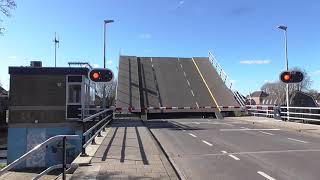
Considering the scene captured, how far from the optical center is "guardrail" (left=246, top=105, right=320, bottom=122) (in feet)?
91.2

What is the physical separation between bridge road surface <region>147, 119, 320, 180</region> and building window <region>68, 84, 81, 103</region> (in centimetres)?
865

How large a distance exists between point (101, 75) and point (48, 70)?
24.6 ft

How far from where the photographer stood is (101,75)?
20.5 m

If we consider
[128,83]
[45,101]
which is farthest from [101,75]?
[128,83]

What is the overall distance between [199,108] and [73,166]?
2677 cm

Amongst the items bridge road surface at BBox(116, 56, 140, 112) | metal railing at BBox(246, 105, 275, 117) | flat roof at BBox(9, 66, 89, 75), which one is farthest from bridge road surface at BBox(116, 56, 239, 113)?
flat roof at BBox(9, 66, 89, 75)

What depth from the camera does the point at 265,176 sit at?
10414 mm

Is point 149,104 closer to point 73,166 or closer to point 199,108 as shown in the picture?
point 199,108

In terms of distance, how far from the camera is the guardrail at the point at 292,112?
1095 inches

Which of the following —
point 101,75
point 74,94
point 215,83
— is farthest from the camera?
point 215,83

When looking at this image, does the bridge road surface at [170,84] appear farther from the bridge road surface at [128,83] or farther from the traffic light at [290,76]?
the traffic light at [290,76]

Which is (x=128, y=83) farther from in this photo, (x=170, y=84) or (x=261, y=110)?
(x=261, y=110)

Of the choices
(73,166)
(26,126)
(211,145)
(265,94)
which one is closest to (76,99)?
(26,126)

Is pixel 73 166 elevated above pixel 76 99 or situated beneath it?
situated beneath
